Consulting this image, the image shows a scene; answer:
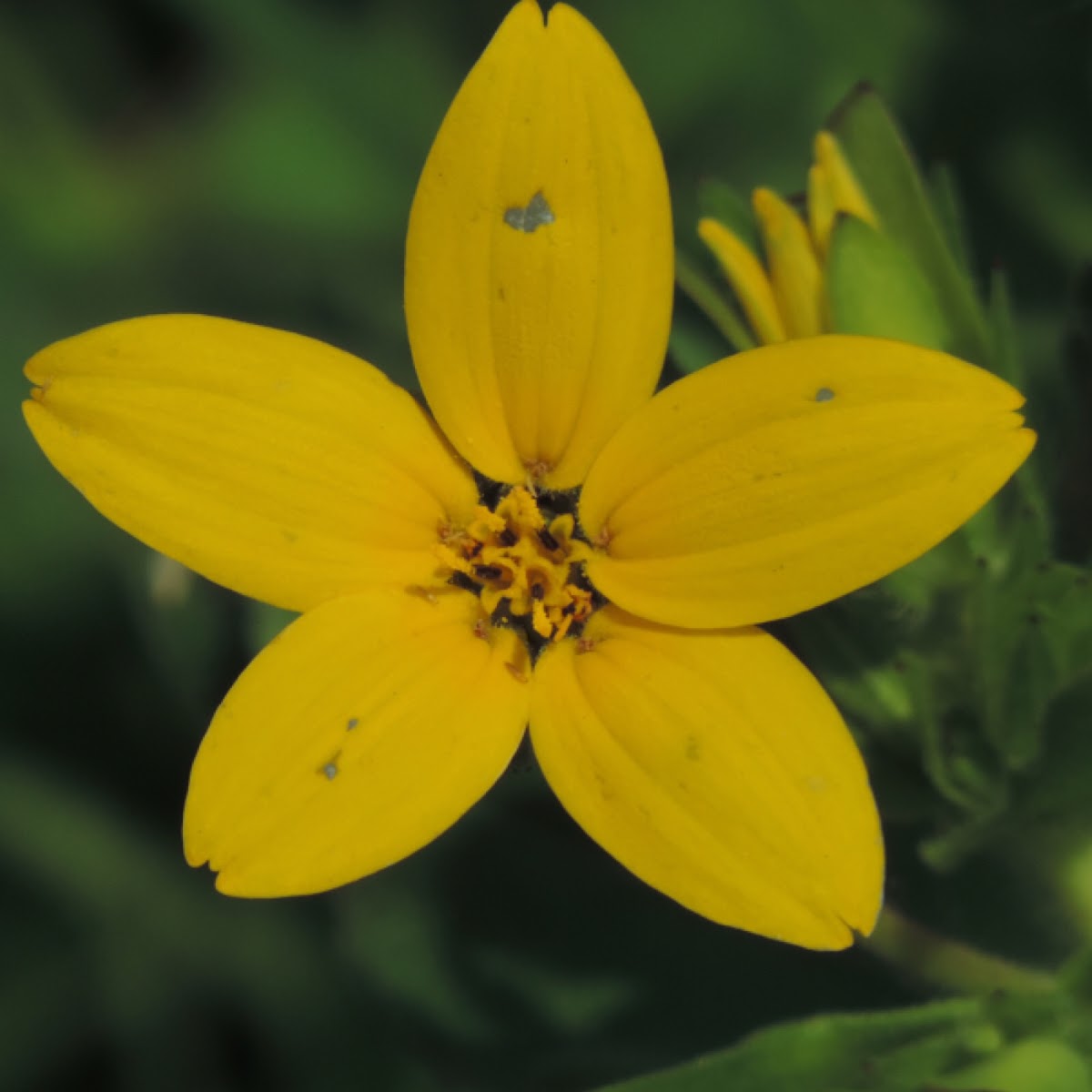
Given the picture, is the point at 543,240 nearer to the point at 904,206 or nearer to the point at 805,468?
the point at 805,468

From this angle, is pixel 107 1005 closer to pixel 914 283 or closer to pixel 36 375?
pixel 36 375

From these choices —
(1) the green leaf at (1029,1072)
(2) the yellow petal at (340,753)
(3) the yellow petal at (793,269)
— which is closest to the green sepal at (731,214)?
(3) the yellow petal at (793,269)

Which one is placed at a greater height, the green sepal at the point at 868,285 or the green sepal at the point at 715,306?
the green sepal at the point at 715,306

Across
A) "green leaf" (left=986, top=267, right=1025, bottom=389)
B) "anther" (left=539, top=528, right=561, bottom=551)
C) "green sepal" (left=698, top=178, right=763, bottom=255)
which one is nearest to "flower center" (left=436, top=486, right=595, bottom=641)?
"anther" (left=539, top=528, right=561, bottom=551)

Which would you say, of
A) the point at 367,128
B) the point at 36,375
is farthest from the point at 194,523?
the point at 367,128

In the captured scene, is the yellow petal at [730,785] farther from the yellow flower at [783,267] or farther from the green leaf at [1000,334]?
the green leaf at [1000,334]

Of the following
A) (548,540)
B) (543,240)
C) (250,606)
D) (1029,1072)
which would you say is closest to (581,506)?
(548,540)

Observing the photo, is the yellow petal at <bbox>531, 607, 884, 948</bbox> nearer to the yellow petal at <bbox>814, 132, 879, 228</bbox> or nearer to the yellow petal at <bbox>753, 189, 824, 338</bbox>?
the yellow petal at <bbox>753, 189, 824, 338</bbox>
